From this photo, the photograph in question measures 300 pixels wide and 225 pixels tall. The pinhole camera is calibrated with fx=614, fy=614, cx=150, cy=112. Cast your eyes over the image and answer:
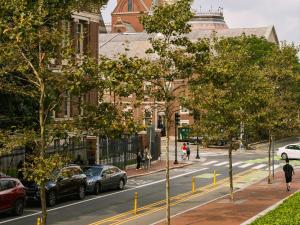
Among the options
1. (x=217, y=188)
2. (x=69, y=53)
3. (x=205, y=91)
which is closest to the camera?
(x=69, y=53)

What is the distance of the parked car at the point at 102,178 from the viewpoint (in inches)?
1236

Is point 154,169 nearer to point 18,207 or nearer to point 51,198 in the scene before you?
point 51,198

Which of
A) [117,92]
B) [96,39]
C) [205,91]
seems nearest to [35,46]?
[117,92]

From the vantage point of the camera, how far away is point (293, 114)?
38.5 meters

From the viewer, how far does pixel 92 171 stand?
32.5 metres

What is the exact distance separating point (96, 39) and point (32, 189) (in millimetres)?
24081

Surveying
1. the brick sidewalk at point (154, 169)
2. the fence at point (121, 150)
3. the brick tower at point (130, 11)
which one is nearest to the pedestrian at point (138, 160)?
the brick sidewalk at point (154, 169)

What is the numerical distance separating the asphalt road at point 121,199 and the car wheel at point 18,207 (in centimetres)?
26

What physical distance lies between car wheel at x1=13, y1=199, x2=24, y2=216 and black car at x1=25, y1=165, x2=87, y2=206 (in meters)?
1.62

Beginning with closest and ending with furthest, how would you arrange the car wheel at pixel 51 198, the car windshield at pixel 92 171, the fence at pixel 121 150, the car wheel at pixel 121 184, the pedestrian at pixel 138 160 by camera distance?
the car wheel at pixel 51 198 < the car windshield at pixel 92 171 < the car wheel at pixel 121 184 < the fence at pixel 121 150 < the pedestrian at pixel 138 160

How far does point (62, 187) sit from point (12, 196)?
13.3ft

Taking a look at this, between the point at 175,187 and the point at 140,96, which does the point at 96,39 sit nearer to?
the point at 175,187

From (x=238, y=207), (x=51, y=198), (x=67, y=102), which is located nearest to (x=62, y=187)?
(x=51, y=198)

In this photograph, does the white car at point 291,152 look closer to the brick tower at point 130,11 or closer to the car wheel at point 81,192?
the car wheel at point 81,192
